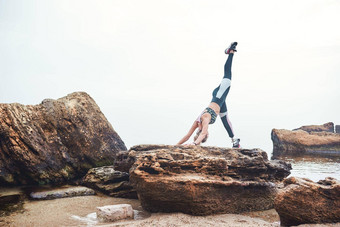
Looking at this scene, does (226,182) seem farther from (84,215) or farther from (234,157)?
(84,215)

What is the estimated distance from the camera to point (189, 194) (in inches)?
224

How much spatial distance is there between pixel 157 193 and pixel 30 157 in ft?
13.9

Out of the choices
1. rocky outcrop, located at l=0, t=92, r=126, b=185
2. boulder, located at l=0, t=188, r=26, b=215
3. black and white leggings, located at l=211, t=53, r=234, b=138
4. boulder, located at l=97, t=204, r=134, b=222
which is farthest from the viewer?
black and white leggings, located at l=211, t=53, r=234, b=138

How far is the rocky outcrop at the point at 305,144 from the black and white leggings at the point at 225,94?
16012 mm

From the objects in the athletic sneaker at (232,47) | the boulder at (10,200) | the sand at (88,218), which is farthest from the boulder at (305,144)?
the boulder at (10,200)

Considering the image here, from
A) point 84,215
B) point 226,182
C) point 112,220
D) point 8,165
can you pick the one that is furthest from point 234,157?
point 8,165

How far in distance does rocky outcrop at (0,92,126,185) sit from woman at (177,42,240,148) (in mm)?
2827

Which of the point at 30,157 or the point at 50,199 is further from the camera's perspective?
the point at 30,157

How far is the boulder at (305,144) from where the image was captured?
23906mm

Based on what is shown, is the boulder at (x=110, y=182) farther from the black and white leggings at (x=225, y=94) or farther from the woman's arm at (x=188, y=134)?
the black and white leggings at (x=225, y=94)

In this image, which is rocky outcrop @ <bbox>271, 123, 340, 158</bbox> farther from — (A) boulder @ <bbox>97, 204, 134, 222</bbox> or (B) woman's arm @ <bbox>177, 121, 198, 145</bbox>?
(A) boulder @ <bbox>97, 204, 134, 222</bbox>

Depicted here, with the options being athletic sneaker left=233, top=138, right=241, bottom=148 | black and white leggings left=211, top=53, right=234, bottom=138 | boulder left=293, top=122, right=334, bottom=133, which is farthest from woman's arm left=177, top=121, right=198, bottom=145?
boulder left=293, top=122, right=334, bottom=133

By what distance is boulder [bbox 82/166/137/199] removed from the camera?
784cm

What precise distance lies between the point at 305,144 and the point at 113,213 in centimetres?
2230
